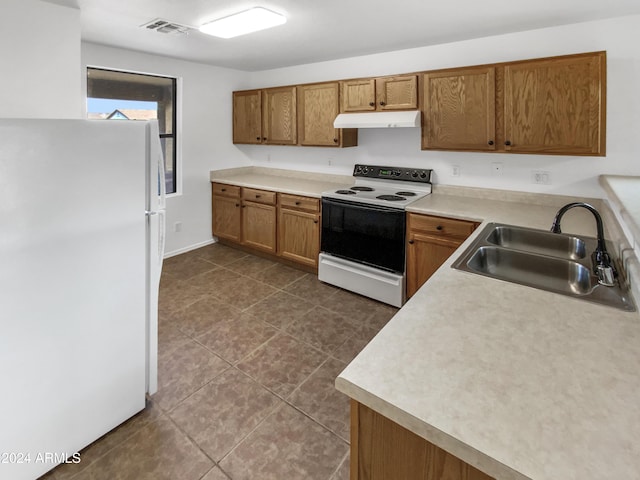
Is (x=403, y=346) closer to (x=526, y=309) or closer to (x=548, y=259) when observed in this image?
(x=526, y=309)

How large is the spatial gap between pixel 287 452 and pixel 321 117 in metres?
3.15

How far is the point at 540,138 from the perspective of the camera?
8.65 feet

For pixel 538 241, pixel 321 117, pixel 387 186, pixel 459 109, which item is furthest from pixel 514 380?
pixel 321 117

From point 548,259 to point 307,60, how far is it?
3361 mm

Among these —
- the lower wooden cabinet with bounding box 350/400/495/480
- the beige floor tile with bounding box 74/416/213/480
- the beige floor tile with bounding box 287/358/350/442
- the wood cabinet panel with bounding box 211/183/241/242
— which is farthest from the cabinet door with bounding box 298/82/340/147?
the lower wooden cabinet with bounding box 350/400/495/480

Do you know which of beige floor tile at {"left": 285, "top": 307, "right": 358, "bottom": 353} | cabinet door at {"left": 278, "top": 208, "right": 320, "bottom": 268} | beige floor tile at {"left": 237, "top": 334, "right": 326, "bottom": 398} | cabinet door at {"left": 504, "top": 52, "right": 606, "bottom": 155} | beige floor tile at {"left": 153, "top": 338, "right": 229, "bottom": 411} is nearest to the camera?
beige floor tile at {"left": 153, "top": 338, "right": 229, "bottom": 411}

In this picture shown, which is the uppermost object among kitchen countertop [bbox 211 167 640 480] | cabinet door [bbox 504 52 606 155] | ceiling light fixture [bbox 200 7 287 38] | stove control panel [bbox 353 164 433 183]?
ceiling light fixture [bbox 200 7 287 38]

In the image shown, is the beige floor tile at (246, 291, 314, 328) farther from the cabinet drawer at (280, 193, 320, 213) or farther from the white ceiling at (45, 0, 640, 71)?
the white ceiling at (45, 0, 640, 71)

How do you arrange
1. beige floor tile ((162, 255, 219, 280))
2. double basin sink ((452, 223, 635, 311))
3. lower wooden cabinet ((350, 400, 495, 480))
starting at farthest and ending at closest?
beige floor tile ((162, 255, 219, 280)) < double basin sink ((452, 223, 635, 311)) < lower wooden cabinet ((350, 400, 495, 480))

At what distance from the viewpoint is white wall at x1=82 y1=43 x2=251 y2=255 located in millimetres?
4273

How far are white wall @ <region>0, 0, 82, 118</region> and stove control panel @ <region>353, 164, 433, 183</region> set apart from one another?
2555 mm

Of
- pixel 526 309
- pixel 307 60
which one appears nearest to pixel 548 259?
pixel 526 309

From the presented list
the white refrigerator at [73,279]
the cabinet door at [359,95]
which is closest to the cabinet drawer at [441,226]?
the cabinet door at [359,95]

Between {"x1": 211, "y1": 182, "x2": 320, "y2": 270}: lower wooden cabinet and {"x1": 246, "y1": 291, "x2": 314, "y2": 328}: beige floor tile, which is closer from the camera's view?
{"x1": 246, "y1": 291, "x2": 314, "y2": 328}: beige floor tile
